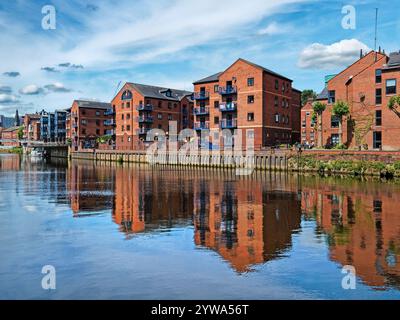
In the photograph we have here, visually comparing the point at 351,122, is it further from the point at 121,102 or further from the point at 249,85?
the point at 121,102

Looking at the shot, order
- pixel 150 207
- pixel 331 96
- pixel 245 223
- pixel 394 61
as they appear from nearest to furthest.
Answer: pixel 245 223, pixel 150 207, pixel 394 61, pixel 331 96

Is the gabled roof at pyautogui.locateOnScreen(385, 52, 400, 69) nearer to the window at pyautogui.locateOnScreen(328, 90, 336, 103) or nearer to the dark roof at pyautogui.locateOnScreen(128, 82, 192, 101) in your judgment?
the window at pyautogui.locateOnScreen(328, 90, 336, 103)

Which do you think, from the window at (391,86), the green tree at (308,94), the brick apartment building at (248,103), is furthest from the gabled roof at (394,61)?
the green tree at (308,94)

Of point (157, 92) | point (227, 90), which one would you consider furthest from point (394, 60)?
point (157, 92)

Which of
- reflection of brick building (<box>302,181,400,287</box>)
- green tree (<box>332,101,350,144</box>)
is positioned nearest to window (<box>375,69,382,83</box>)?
green tree (<box>332,101,350,144</box>)

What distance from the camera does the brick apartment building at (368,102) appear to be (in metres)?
54.0

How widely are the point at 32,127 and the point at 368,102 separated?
155 m

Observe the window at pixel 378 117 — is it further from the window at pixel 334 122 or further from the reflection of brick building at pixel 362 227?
the reflection of brick building at pixel 362 227

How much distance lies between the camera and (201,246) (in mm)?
16938

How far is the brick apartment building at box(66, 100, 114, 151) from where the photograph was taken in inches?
4710

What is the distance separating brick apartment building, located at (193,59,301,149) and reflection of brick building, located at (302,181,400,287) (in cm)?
3317

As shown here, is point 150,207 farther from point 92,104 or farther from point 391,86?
point 92,104

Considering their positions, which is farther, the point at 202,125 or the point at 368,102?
the point at 202,125

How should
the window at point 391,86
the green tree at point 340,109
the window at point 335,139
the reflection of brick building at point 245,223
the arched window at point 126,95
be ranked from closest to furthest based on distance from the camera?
the reflection of brick building at point 245,223, the window at point 391,86, the green tree at point 340,109, the window at point 335,139, the arched window at point 126,95
